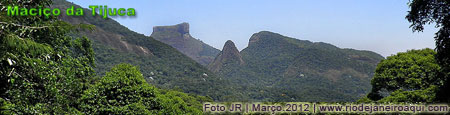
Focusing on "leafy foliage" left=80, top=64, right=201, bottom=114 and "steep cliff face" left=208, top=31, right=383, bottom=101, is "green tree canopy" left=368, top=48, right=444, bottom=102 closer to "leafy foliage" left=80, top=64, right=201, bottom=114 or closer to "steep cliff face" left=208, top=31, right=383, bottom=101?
"leafy foliage" left=80, top=64, right=201, bottom=114

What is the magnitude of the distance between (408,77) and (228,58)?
134 meters

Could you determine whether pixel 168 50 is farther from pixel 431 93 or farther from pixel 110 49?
pixel 431 93

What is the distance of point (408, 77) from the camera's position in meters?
14.3

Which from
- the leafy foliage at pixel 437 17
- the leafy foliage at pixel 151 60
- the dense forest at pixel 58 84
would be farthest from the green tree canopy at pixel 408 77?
the leafy foliage at pixel 151 60

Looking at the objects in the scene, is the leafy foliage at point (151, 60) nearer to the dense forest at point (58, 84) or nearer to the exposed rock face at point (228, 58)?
the dense forest at point (58, 84)

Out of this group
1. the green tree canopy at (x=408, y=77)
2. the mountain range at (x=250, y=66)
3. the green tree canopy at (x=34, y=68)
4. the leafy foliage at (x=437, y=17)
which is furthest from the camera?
the mountain range at (x=250, y=66)

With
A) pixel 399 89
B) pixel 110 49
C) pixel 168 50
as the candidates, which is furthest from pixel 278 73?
pixel 399 89

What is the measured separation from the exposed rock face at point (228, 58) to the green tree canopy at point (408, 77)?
128 meters

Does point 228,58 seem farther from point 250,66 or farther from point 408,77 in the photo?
point 408,77

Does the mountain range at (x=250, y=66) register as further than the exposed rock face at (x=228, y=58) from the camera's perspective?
No

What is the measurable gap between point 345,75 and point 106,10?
117m

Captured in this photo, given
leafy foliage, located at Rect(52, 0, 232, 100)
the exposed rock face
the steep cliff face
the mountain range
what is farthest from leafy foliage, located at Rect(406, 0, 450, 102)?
the exposed rock face

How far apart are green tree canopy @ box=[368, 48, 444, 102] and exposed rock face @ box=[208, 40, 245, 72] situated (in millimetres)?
128382

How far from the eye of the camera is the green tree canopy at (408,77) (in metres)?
12.5
